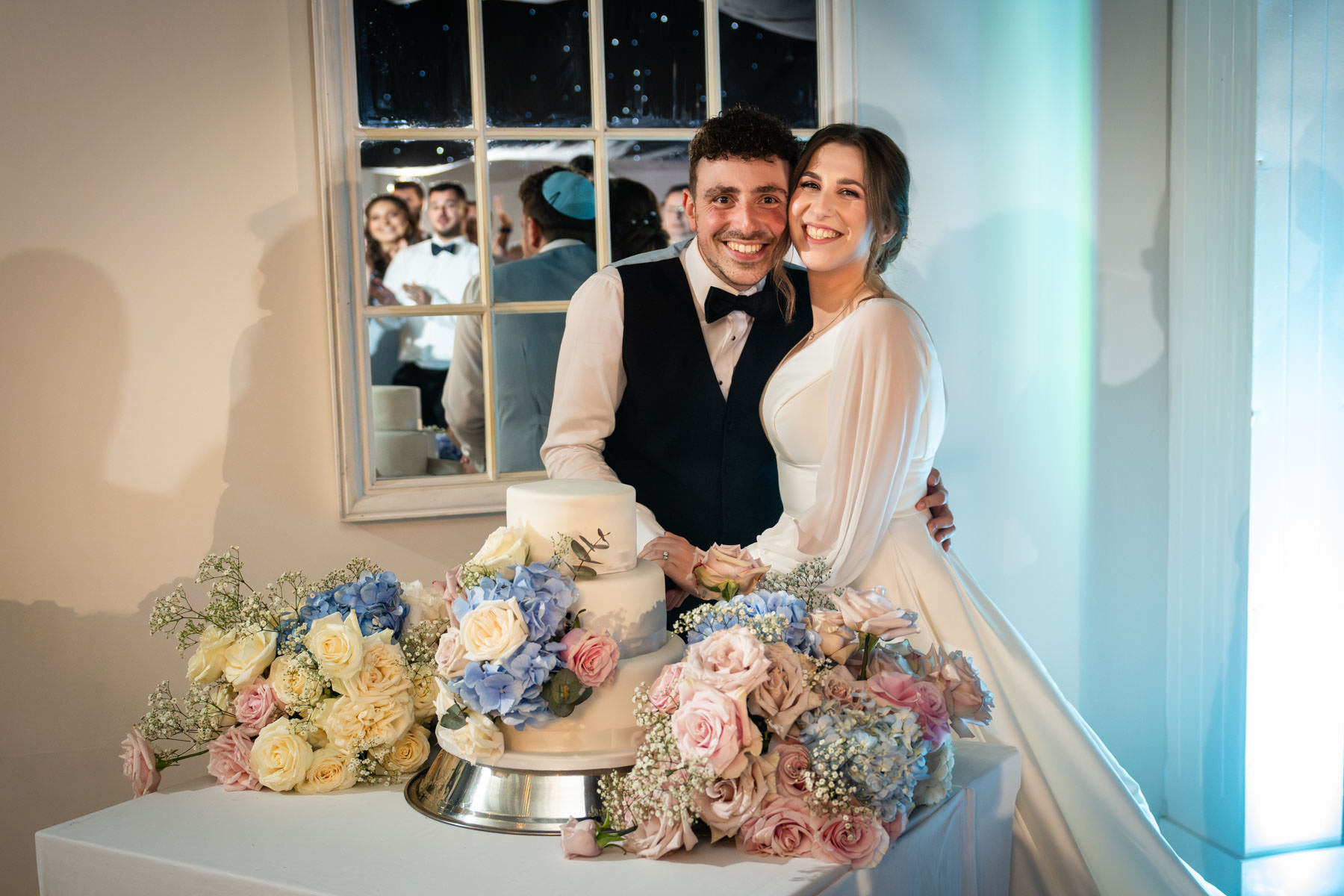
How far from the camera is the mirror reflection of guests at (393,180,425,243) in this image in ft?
9.22

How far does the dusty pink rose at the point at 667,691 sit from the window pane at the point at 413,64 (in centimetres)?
198

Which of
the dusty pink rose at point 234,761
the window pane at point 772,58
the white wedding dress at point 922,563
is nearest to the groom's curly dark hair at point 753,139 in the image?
the white wedding dress at point 922,563

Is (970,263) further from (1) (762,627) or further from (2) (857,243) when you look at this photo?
(1) (762,627)

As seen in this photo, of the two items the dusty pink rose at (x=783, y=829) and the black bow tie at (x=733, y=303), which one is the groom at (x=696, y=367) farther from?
the dusty pink rose at (x=783, y=829)

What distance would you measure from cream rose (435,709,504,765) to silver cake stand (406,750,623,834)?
35mm

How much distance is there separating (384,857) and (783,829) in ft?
1.64

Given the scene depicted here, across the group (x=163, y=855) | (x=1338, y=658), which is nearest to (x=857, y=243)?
(x=163, y=855)

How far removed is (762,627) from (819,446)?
27.4 inches

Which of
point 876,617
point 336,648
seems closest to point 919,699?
point 876,617

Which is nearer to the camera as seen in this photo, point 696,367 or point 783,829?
point 783,829

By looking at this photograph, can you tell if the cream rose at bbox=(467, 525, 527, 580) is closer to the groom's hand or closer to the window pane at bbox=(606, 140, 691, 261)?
the groom's hand

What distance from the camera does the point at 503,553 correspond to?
1398 mm

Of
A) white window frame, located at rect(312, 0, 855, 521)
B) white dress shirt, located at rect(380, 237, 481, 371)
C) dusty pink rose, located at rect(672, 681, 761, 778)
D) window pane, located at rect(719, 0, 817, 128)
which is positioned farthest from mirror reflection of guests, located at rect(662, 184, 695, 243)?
dusty pink rose, located at rect(672, 681, 761, 778)

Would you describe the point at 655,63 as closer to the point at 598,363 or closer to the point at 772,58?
the point at 772,58
